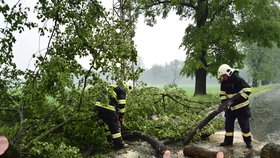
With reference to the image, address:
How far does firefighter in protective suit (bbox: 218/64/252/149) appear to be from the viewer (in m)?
7.27

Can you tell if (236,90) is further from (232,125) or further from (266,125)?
(266,125)

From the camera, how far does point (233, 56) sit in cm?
1909

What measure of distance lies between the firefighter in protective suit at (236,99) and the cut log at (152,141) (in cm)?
175

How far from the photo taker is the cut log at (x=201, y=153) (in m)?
6.28

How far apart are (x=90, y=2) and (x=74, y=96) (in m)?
1.93

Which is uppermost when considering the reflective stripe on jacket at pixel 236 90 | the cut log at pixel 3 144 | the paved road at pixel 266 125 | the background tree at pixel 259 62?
the background tree at pixel 259 62

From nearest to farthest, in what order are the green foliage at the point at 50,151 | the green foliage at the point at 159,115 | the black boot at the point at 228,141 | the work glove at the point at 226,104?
the green foliage at the point at 50,151, the work glove at the point at 226,104, the black boot at the point at 228,141, the green foliage at the point at 159,115

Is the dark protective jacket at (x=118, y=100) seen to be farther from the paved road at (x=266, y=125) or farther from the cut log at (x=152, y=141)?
the paved road at (x=266, y=125)

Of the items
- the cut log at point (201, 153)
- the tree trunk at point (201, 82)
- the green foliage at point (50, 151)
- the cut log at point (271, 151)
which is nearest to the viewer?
the green foliage at point (50, 151)

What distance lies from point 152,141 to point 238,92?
2140mm

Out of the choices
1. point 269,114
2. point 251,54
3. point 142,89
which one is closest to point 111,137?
point 142,89

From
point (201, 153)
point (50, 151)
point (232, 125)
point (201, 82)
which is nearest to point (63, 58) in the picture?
point (50, 151)

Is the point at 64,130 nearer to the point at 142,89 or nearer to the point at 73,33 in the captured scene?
the point at 73,33

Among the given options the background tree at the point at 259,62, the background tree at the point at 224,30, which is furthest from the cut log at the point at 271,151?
the background tree at the point at 259,62
